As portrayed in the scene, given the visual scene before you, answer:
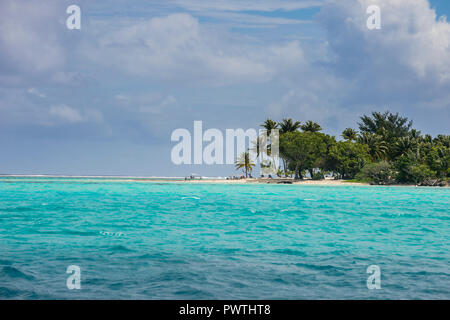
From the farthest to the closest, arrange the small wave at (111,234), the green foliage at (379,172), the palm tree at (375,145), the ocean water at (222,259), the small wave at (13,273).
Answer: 1. the palm tree at (375,145)
2. the green foliage at (379,172)
3. the small wave at (111,234)
4. the small wave at (13,273)
5. the ocean water at (222,259)

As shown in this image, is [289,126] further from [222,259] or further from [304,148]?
[222,259]

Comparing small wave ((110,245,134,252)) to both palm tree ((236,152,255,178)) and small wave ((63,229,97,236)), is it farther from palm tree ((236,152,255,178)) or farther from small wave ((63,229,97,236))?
palm tree ((236,152,255,178))

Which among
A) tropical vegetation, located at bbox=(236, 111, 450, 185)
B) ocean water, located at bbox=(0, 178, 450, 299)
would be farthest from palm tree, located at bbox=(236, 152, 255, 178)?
ocean water, located at bbox=(0, 178, 450, 299)

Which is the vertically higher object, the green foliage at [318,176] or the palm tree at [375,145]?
the palm tree at [375,145]

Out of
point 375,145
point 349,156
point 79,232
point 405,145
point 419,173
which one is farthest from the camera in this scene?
point 375,145

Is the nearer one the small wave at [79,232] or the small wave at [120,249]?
the small wave at [120,249]

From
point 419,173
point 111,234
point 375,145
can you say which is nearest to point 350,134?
point 375,145

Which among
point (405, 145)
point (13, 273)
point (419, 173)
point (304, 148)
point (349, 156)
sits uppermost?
point (405, 145)

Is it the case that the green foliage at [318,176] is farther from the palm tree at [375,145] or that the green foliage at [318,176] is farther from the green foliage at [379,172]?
the green foliage at [379,172]

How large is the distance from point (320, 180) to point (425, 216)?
64738 mm

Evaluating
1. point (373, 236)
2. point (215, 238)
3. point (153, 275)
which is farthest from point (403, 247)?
point (153, 275)

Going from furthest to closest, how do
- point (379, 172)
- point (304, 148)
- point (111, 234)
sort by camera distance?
point (304, 148)
point (379, 172)
point (111, 234)

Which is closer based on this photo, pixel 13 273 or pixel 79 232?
pixel 13 273

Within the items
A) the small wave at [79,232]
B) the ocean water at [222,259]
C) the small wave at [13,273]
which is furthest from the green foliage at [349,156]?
the small wave at [13,273]
